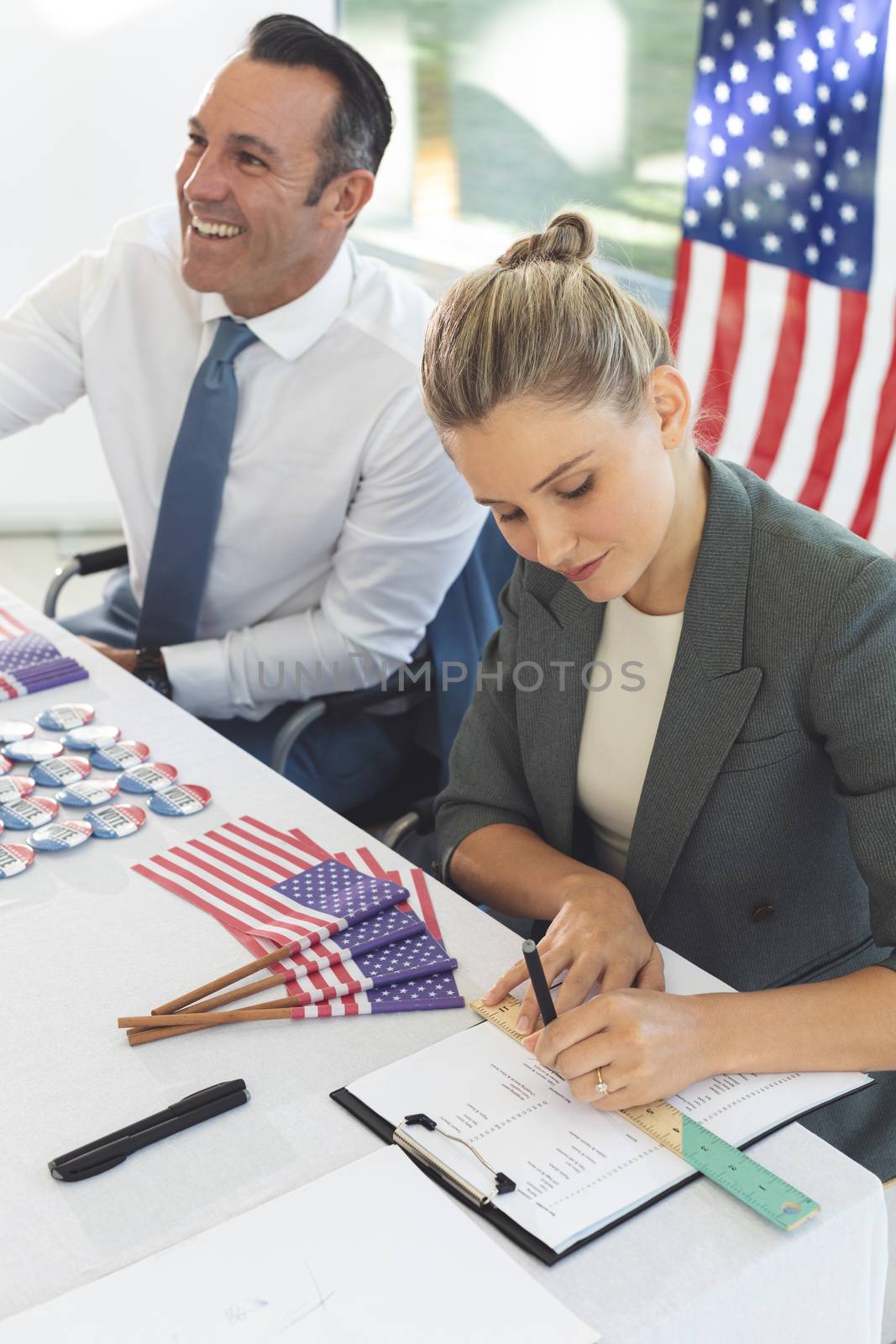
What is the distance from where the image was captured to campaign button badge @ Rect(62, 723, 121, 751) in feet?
5.83

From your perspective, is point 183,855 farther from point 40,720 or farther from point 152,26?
point 152,26

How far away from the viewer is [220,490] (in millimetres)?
2363

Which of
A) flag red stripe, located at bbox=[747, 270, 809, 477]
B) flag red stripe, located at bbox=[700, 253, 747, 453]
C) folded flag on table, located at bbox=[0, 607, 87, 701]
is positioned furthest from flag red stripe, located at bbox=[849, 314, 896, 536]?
folded flag on table, located at bbox=[0, 607, 87, 701]

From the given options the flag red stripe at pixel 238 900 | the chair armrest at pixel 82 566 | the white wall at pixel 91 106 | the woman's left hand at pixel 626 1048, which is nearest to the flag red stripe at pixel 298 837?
the flag red stripe at pixel 238 900

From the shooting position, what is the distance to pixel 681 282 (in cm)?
334

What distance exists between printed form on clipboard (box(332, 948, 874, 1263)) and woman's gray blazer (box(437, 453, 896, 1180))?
0.94ft

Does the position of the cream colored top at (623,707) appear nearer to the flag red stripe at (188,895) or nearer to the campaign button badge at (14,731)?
the flag red stripe at (188,895)

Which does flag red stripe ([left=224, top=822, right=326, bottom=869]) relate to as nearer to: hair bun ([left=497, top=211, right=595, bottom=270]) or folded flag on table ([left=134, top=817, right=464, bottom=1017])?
folded flag on table ([left=134, top=817, right=464, bottom=1017])

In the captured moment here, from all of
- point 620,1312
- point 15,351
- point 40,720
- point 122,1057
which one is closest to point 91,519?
point 15,351

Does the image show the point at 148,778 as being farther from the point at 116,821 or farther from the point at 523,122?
the point at 523,122

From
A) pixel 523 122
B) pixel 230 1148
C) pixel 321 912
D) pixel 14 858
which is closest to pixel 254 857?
pixel 321 912

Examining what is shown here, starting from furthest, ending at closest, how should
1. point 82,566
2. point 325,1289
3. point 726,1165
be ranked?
point 82,566 → point 726,1165 → point 325,1289

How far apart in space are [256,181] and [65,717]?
0.95m

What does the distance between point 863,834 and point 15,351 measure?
185cm
